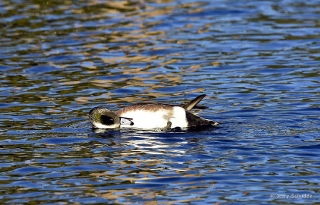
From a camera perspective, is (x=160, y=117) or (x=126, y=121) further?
(x=126, y=121)

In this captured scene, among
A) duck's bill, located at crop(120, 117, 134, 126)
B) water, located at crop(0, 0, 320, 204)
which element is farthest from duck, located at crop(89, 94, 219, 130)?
water, located at crop(0, 0, 320, 204)

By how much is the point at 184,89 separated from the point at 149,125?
2.79 meters

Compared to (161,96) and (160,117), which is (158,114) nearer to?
(160,117)

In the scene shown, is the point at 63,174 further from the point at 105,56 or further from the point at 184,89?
the point at 105,56

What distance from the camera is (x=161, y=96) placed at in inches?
509

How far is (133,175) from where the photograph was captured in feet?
28.8

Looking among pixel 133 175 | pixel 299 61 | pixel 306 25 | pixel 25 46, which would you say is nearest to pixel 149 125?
pixel 133 175

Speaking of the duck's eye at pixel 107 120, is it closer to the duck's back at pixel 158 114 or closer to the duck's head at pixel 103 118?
the duck's head at pixel 103 118

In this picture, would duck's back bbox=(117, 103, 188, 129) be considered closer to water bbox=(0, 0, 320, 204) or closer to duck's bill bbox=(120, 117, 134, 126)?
duck's bill bbox=(120, 117, 134, 126)

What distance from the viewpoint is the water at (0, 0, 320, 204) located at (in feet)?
27.7

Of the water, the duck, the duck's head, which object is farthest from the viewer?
the duck's head

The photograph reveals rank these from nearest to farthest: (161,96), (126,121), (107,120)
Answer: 1. (126,121)
2. (107,120)
3. (161,96)

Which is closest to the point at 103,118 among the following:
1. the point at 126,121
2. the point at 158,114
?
the point at 126,121

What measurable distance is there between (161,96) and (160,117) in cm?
235
